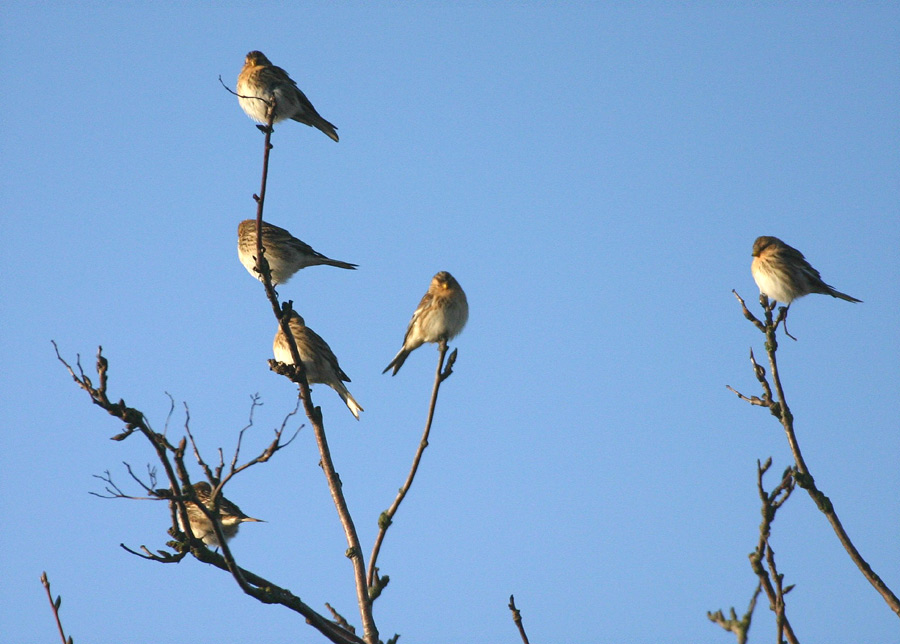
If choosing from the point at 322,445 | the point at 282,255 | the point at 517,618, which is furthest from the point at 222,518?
the point at 517,618

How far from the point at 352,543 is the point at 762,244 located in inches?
295

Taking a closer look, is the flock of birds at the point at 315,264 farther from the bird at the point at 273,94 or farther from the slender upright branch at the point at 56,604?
the slender upright branch at the point at 56,604

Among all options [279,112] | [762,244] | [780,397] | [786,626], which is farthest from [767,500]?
[279,112]

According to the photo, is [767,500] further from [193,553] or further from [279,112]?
[279,112]

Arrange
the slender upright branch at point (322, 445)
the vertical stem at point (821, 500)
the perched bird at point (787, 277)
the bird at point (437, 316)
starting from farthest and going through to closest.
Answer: the perched bird at point (787, 277) → the bird at point (437, 316) → the slender upright branch at point (322, 445) → the vertical stem at point (821, 500)

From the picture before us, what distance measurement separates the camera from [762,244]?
1154 cm

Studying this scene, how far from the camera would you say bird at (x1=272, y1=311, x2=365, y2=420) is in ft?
36.8

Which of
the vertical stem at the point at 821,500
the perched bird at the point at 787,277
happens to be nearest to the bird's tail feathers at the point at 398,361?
the perched bird at the point at 787,277

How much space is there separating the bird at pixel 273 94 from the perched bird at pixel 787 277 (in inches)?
220

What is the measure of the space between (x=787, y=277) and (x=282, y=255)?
6024 mm

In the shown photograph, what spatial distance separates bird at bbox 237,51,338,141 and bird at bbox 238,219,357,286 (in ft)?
4.64

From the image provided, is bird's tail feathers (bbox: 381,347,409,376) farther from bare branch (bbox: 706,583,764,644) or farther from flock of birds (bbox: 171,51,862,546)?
bare branch (bbox: 706,583,764,644)

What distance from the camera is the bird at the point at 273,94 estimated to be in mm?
11781

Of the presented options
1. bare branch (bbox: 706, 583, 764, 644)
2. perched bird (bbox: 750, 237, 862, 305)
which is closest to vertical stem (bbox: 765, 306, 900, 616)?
bare branch (bbox: 706, 583, 764, 644)
